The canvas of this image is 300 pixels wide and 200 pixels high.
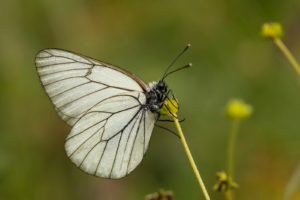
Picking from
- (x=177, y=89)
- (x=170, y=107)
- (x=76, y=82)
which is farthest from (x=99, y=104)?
(x=177, y=89)

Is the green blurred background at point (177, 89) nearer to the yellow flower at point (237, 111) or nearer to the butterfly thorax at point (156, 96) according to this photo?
the butterfly thorax at point (156, 96)

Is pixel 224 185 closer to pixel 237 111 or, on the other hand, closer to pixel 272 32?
pixel 237 111

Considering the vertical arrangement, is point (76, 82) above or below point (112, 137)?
above

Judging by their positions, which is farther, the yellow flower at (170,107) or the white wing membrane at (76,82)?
the white wing membrane at (76,82)

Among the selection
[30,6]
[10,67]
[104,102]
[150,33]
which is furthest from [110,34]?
[104,102]

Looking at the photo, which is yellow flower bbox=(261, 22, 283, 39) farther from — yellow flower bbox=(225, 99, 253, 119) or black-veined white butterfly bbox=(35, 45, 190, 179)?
black-veined white butterfly bbox=(35, 45, 190, 179)

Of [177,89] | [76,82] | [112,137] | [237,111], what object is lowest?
[177,89]

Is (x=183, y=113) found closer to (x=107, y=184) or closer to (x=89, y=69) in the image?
(x=107, y=184)

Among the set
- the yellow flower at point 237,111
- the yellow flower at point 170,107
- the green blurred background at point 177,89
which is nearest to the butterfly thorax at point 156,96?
the yellow flower at point 170,107
